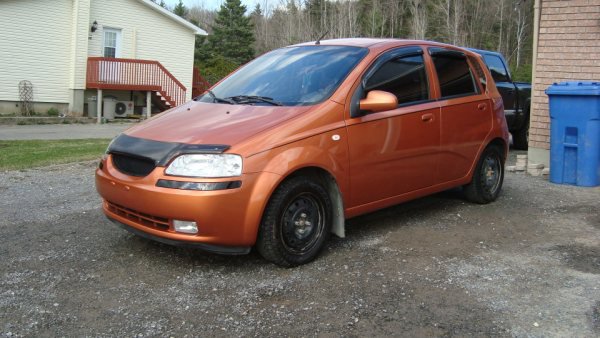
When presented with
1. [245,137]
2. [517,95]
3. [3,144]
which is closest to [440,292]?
[245,137]

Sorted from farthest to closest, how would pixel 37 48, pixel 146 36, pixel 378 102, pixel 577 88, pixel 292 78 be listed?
pixel 146 36, pixel 37 48, pixel 577 88, pixel 292 78, pixel 378 102

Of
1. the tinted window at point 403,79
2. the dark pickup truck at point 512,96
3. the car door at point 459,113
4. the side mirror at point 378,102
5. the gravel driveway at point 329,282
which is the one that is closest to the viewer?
the gravel driveway at point 329,282

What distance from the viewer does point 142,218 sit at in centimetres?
406

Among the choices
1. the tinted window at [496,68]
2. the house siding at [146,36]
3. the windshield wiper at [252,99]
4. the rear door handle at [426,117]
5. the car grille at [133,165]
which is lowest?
the car grille at [133,165]

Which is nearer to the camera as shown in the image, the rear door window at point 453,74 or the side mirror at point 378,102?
the side mirror at point 378,102

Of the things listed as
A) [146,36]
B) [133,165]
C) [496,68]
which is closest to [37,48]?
[146,36]

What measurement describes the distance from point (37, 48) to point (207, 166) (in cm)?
1909

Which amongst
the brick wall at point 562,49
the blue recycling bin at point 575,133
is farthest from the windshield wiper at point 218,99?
the brick wall at point 562,49

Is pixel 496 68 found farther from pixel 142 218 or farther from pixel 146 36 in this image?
pixel 146 36

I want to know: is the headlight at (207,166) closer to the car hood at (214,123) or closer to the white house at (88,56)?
the car hood at (214,123)

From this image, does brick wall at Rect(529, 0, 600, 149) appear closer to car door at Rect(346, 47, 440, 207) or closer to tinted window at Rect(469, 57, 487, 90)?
tinted window at Rect(469, 57, 487, 90)

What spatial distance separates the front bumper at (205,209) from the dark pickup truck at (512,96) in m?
8.22

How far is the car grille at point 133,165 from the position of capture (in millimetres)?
3961

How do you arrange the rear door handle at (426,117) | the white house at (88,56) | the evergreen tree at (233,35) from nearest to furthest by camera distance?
1. the rear door handle at (426,117)
2. the white house at (88,56)
3. the evergreen tree at (233,35)
